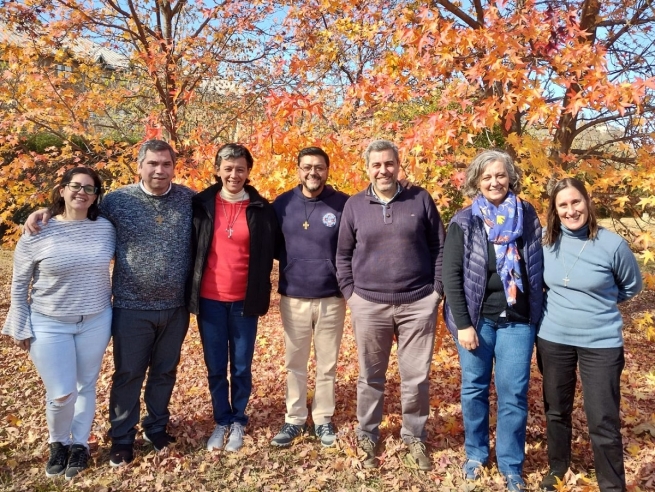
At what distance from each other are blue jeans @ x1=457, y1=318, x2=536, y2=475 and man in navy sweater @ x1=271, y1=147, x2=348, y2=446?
0.98 metres

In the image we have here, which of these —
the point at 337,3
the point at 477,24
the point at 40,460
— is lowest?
the point at 40,460

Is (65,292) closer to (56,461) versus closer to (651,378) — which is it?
(56,461)

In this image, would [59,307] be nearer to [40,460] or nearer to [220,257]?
[220,257]

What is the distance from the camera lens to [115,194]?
3240 mm

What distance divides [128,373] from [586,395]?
2.91m

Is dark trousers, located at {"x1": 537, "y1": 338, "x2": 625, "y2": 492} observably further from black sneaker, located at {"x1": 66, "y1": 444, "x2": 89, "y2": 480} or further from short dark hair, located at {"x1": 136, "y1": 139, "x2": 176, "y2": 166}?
black sneaker, located at {"x1": 66, "y1": 444, "x2": 89, "y2": 480}

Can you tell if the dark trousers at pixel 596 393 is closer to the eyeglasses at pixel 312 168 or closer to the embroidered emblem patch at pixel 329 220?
the embroidered emblem patch at pixel 329 220

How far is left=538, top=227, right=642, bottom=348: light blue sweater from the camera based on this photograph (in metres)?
2.59

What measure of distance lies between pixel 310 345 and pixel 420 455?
3.52ft

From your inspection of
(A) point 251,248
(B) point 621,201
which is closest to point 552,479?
(A) point 251,248

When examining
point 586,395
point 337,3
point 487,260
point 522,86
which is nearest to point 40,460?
point 487,260

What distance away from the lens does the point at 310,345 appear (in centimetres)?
351

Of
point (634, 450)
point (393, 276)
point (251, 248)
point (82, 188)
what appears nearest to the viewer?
point (82, 188)

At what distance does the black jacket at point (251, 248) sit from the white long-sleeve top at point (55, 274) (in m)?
0.61
